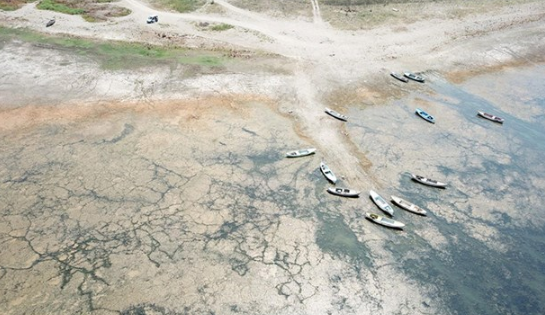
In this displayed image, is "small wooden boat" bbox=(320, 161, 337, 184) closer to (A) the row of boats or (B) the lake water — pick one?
(A) the row of boats

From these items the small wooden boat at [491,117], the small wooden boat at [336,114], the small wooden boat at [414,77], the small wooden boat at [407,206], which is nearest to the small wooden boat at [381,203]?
the small wooden boat at [407,206]

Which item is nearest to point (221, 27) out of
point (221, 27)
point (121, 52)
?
A: point (221, 27)

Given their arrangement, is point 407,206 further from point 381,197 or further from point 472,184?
point 472,184

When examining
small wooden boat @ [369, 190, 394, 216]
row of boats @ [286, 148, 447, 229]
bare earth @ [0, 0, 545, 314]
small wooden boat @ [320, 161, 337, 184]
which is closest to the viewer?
bare earth @ [0, 0, 545, 314]

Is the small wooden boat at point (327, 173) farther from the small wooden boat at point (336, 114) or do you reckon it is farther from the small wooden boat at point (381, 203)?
the small wooden boat at point (336, 114)

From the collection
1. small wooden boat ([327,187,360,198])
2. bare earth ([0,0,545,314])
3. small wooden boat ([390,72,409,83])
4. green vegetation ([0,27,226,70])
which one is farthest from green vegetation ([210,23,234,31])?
small wooden boat ([327,187,360,198])

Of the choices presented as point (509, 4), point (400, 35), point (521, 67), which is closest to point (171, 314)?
point (400, 35)

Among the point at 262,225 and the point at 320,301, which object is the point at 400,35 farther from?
the point at 320,301
